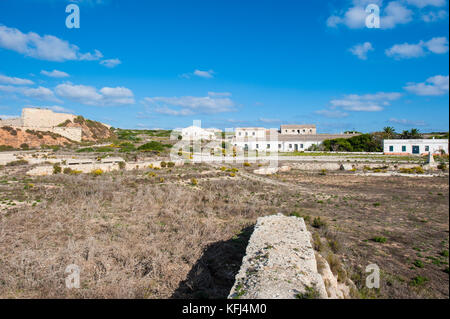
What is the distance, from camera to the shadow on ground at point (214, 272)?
4543mm

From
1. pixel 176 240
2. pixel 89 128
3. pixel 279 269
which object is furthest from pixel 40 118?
pixel 279 269

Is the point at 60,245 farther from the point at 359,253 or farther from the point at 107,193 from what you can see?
the point at 359,253

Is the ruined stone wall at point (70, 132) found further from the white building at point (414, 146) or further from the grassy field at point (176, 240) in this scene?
the white building at point (414, 146)

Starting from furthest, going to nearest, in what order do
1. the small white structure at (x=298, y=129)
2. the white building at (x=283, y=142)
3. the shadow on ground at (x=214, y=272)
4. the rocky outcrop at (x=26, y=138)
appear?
the small white structure at (x=298, y=129) < the white building at (x=283, y=142) < the rocky outcrop at (x=26, y=138) < the shadow on ground at (x=214, y=272)

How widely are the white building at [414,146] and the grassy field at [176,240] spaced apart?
2606cm

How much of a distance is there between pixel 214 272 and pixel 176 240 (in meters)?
1.62

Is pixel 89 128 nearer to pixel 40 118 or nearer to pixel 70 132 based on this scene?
pixel 70 132

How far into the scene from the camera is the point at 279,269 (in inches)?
158

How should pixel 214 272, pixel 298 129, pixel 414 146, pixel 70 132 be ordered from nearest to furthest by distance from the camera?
pixel 214 272
pixel 414 146
pixel 70 132
pixel 298 129

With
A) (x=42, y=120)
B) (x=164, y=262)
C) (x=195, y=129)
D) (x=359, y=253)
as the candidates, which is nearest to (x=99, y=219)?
(x=164, y=262)

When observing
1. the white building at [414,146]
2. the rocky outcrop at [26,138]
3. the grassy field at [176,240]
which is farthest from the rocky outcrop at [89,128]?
the white building at [414,146]

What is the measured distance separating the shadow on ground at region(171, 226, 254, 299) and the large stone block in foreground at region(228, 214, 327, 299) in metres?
0.73
